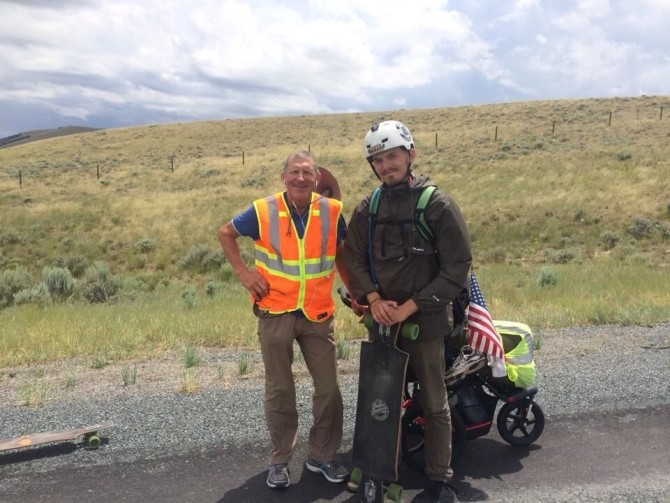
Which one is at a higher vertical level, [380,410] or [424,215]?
[424,215]

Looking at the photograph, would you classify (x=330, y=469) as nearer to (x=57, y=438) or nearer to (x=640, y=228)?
(x=57, y=438)

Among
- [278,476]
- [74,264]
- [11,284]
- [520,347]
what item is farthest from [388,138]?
[74,264]

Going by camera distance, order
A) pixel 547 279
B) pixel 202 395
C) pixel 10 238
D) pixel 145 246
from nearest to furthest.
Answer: pixel 202 395, pixel 547 279, pixel 145 246, pixel 10 238

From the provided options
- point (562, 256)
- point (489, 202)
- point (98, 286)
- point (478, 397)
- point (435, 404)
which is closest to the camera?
point (435, 404)

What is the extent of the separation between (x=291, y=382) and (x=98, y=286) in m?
12.9

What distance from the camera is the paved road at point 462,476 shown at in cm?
342

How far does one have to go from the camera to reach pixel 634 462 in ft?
12.2

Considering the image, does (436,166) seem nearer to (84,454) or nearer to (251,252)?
(251,252)

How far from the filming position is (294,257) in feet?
11.8

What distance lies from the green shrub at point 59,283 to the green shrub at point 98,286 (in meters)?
0.28

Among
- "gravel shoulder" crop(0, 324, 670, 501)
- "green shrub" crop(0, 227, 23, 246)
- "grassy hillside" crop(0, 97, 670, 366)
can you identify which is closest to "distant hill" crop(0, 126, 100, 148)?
"grassy hillside" crop(0, 97, 670, 366)

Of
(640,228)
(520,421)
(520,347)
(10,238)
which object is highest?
(640,228)

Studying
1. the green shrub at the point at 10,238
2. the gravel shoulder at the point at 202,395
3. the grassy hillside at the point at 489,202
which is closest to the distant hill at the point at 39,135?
the grassy hillside at the point at 489,202

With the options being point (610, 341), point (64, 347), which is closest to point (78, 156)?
point (64, 347)
